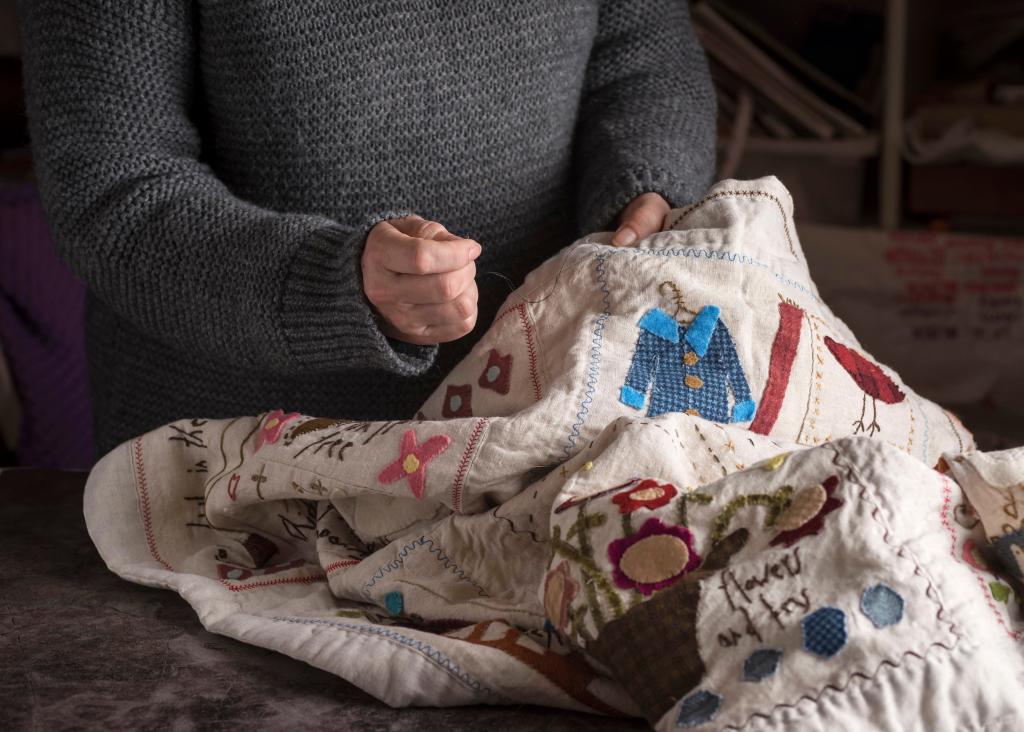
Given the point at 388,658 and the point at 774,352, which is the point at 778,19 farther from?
the point at 388,658

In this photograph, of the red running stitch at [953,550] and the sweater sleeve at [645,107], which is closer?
the red running stitch at [953,550]

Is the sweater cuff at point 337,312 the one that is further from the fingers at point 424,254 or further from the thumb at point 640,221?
the thumb at point 640,221

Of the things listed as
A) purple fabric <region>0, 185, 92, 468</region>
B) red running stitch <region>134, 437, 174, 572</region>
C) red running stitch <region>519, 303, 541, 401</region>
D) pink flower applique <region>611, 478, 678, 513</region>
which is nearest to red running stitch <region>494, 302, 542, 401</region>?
red running stitch <region>519, 303, 541, 401</region>

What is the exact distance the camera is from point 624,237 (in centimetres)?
Answer: 66

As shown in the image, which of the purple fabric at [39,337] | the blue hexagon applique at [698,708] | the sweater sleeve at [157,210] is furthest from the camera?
the purple fabric at [39,337]

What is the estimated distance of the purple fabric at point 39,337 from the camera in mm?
1562

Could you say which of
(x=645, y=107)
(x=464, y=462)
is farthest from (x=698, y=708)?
(x=645, y=107)

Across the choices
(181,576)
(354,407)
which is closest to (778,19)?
(354,407)

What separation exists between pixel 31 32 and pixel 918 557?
23.9 inches

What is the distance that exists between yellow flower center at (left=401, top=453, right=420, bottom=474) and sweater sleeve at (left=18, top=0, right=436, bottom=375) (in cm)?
10

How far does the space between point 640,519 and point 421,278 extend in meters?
0.18

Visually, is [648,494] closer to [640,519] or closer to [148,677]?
[640,519]

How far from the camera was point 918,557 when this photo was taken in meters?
0.40

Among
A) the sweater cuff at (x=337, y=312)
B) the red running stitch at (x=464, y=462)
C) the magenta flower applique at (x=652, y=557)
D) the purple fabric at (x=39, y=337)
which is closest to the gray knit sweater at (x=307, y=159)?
the sweater cuff at (x=337, y=312)
